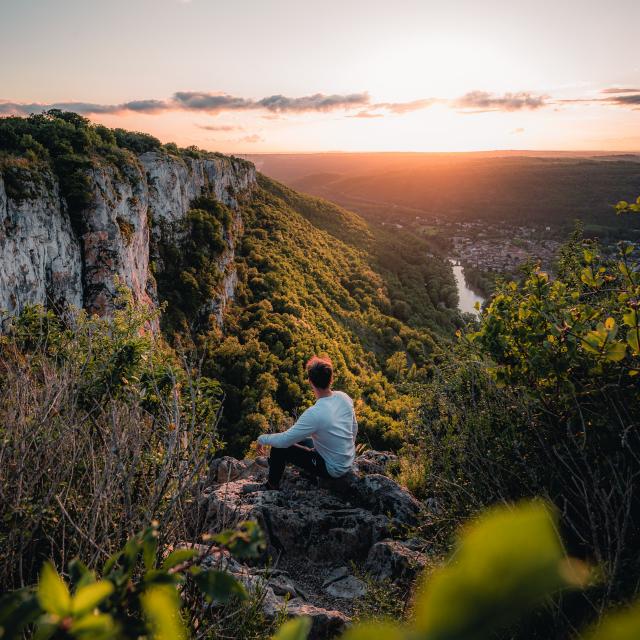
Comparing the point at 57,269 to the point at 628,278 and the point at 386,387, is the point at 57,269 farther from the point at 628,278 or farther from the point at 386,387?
the point at 386,387

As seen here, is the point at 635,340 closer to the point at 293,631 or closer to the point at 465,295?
the point at 293,631

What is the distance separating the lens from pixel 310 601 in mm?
3941

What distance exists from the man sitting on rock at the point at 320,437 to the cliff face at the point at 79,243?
754cm

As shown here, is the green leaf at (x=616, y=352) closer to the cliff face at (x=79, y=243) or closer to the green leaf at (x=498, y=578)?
the green leaf at (x=498, y=578)

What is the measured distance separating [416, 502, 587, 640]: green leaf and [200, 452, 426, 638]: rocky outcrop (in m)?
3.48

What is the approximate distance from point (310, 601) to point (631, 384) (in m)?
3.10

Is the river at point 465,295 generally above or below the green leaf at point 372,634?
below

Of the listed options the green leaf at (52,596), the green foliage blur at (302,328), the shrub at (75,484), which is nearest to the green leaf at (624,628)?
the green leaf at (52,596)

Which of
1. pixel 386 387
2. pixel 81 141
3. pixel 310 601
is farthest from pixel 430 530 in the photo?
pixel 386 387

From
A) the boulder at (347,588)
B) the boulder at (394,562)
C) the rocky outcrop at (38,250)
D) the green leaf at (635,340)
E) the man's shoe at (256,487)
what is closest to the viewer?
the green leaf at (635,340)

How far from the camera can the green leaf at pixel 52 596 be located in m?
0.54

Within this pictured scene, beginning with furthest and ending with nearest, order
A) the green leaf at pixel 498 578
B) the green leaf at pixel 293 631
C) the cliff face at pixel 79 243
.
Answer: the cliff face at pixel 79 243
the green leaf at pixel 293 631
the green leaf at pixel 498 578

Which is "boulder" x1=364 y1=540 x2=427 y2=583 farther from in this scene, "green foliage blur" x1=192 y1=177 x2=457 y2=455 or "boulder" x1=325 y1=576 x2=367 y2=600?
"green foliage blur" x1=192 y1=177 x2=457 y2=455

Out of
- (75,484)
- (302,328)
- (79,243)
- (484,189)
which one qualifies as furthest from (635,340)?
(484,189)
